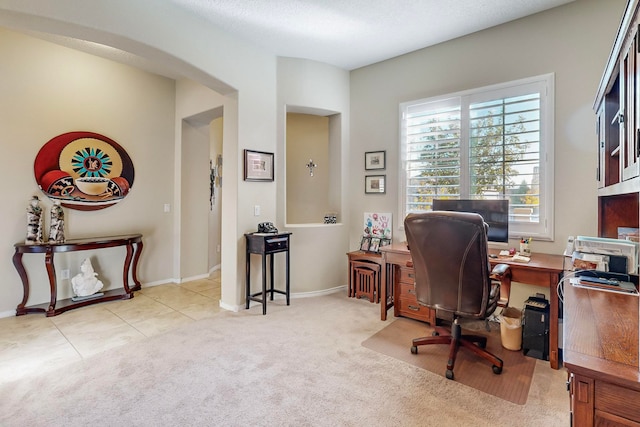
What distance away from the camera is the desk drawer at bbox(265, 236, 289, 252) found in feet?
11.0

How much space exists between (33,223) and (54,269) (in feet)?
1.74

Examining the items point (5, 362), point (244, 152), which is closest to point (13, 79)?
point (244, 152)

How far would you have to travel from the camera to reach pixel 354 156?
423cm

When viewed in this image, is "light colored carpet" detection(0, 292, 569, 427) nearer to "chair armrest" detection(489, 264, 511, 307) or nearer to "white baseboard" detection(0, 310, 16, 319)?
"chair armrest" detection(489, 264, 511, 307)

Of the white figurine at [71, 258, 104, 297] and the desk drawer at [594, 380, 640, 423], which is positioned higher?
the desk drawer at [594, 380, 640, 423]

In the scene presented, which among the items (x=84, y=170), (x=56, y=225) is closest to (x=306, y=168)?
(x=84, y=170)

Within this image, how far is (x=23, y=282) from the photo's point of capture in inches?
129

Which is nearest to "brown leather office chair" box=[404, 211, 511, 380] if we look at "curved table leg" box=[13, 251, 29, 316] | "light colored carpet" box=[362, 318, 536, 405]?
"light colored carpet" box=[362, 318, 536, 405]

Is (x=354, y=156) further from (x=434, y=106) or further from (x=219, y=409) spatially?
(x=219, y=409)

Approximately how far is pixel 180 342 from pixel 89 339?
2.70ft

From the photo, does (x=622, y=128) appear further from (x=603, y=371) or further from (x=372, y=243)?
(x=372, y=243)

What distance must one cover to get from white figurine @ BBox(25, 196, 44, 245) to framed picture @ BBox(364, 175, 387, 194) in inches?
144

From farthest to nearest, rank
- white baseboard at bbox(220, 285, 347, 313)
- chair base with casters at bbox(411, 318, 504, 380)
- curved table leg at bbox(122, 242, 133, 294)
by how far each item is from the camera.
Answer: curved table leg at bbox(122, 242, 133, 294) < white baseboard at bbox(220, 285, 347, 313) < chair base with casters at bbox(411, 318, 504, 380)

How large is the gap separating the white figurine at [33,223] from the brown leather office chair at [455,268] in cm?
374
